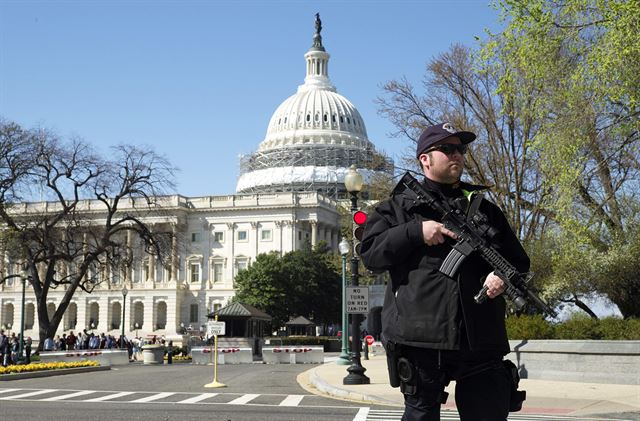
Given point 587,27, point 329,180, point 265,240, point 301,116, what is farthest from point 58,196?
point 301,116

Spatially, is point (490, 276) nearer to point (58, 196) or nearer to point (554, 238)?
point (554, 238)

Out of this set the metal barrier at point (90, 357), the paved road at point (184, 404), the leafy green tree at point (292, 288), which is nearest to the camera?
the paved road at point (184, 404)

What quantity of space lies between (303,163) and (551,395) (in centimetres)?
13575

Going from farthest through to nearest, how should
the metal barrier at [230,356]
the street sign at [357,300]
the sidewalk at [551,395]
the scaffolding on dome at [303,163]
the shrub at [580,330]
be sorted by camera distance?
the scaffolding on dome at [303,163] < the metal barrier at [230,356] < the street sign at [357,300] < the shrub at [580,330] < the sidewalk at [551,395]

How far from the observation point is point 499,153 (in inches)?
1519

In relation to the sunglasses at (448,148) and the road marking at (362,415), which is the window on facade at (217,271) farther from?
the sunglasses at (448,148)

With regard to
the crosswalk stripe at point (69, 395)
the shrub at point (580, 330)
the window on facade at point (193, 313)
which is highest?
the window on facade at point (193, 313)

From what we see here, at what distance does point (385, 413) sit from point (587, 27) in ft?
38.8

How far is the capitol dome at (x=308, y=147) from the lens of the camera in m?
149

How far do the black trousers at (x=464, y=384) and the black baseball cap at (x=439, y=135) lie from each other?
1.36m

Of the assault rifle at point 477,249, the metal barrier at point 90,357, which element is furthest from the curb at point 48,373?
the assault rifle at point 477,249

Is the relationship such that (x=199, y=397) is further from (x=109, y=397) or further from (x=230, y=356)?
(x=230, y=356)

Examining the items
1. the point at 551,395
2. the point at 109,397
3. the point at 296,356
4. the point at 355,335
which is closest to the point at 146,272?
the point at 296,356

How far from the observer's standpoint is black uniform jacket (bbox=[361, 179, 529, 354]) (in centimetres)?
545
